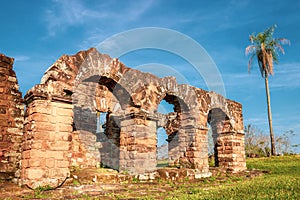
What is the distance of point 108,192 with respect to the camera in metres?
6.81

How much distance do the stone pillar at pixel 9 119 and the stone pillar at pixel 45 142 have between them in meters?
1.57

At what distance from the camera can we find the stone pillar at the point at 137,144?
29.8 feet

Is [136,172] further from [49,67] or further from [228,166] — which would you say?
[228,166]

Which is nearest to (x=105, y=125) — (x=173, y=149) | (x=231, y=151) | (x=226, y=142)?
(x=173, y=149)

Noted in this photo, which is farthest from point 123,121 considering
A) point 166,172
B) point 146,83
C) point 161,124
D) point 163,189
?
point 161,124

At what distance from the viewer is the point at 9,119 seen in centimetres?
847

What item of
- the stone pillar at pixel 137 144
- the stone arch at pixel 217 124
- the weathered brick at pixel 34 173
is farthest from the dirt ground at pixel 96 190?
the stone arch at pixel 217 124

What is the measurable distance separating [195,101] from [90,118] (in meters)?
4.93

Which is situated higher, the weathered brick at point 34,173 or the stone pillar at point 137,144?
the stone pillar at point 137,144

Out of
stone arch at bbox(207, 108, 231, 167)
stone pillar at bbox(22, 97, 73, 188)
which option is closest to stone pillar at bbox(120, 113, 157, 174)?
stone pillar at bbox(22, 97, 73, 188)

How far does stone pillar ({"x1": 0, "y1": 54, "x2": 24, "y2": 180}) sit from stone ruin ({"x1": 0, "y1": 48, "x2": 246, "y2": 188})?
29 mm

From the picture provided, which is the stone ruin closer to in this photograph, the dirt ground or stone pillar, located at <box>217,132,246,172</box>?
stone pillar, located at <box>217,132,246,172</box>

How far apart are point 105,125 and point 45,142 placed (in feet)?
21.2

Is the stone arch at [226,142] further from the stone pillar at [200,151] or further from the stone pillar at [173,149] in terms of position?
the stone pillar at [173,149]
